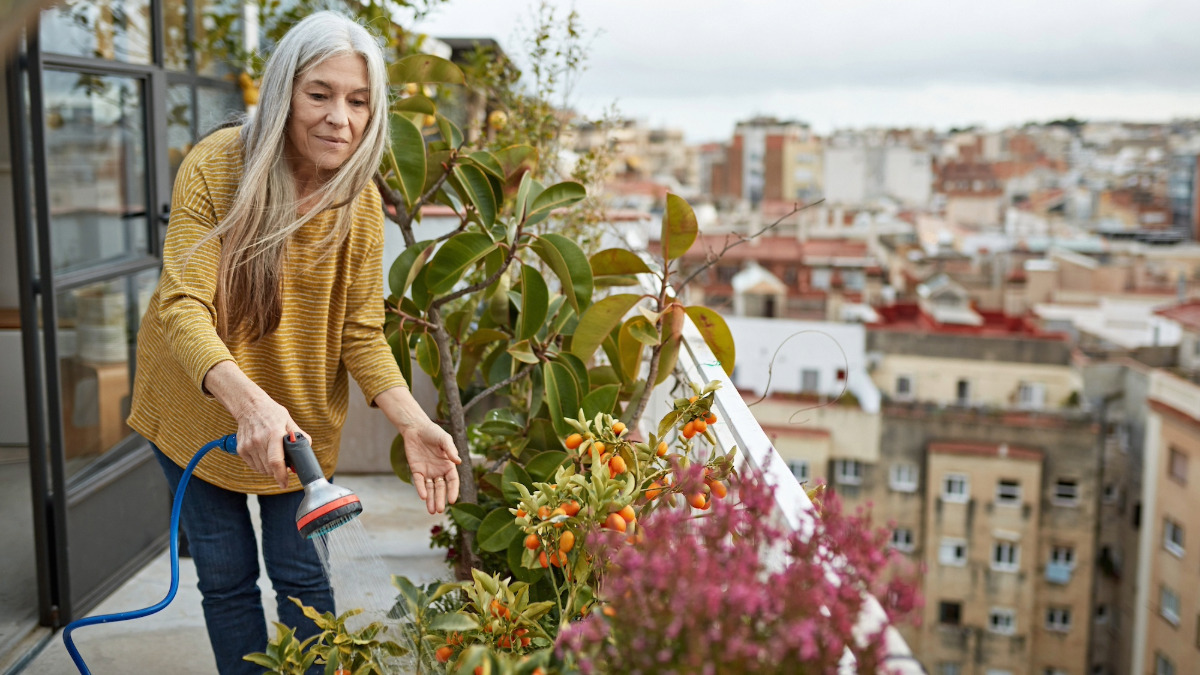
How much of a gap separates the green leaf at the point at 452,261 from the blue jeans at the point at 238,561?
359 mm

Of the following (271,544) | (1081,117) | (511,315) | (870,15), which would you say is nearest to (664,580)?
(271,544)

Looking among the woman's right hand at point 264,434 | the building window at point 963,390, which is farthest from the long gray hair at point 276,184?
the building window at point 963,390

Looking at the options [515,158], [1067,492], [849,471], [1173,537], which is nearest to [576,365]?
[515,158]

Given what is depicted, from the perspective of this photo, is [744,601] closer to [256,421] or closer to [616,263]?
[256,421]

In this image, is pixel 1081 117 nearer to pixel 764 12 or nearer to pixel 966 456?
pixel 764 12

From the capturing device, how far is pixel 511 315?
5.95 ft

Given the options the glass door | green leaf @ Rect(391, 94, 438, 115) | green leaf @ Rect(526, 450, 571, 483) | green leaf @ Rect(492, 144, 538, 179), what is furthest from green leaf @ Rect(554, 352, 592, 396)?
the glass door

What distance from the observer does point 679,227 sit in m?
1.56

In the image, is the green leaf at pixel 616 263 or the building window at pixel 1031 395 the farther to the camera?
the building window at pixel 1031 395

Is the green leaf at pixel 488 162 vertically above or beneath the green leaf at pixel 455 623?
above

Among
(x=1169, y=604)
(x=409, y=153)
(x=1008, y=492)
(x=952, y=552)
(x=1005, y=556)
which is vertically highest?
(x=409, y=153)

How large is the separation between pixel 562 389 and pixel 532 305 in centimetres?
14

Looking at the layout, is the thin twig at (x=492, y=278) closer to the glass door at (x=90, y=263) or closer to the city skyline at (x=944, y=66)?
the glass door at (x=90, y=263)

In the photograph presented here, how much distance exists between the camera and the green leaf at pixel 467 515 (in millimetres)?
1527
